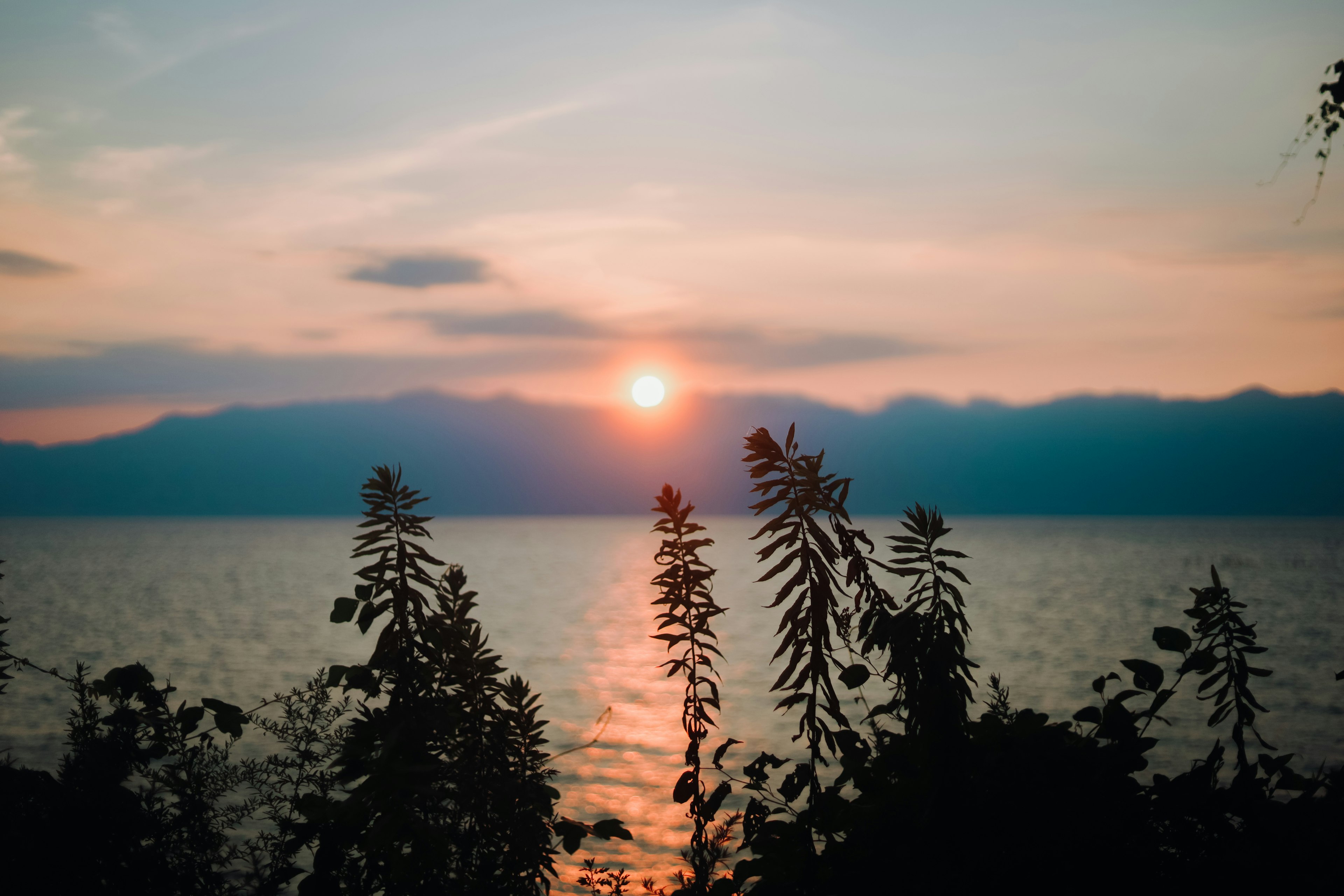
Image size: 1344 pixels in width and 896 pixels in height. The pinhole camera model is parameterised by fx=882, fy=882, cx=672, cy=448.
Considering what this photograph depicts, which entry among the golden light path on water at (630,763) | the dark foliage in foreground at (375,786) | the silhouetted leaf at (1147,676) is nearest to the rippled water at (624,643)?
the golden light path on water at (630,763)

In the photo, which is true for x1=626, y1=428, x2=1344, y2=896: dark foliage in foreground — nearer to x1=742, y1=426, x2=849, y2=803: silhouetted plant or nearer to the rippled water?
x1=742, y1=426, x2=849, y2=803: silhouetted plant

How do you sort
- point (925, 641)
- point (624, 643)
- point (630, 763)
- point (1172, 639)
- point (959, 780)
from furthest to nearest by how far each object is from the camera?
point (624, 643), point (630, 763), point (1172, 639), point (925, 641), point (959, 780)

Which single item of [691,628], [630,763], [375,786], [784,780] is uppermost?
[691,628]

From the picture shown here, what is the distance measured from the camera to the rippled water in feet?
88.9

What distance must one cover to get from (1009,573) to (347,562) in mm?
105577

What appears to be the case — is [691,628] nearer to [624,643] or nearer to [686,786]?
[686,786]

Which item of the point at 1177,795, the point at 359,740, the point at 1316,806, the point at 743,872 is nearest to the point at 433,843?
the point at 359,740

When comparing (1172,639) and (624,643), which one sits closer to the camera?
(1172,639)

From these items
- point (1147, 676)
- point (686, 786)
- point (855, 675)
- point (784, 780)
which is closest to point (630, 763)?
point (686, 786)

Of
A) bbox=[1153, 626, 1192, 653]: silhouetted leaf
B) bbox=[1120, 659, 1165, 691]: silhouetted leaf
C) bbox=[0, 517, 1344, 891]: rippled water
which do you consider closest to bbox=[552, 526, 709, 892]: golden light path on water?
bbox=[0, 517, 1344, 891]: rippled water

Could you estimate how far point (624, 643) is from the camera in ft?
202

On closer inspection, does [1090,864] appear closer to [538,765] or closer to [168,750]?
[538,765]

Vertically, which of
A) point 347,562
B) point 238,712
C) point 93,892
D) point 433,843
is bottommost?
point 347,562

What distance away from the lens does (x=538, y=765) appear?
459 centimetres
